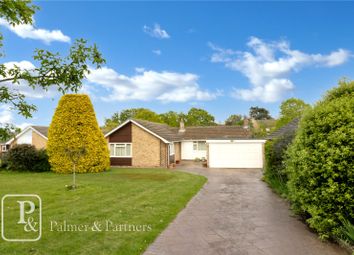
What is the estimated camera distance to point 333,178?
18.7 feet

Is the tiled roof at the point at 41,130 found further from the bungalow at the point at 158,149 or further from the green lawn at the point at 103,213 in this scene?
the green lawn at the point at 103,213

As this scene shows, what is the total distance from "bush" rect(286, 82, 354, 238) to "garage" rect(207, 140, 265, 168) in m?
18.5

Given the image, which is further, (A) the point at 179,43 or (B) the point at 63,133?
(B) the point at 63,133

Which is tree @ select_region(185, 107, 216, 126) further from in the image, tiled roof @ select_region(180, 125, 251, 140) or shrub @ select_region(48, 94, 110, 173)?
shrub @ select_region(48, 94, 110, 173)

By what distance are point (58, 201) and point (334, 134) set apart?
9.48m

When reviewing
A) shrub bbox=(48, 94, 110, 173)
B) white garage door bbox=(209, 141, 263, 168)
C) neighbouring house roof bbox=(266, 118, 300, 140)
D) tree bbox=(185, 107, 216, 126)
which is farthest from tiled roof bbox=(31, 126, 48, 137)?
tree bbox=(185, 107, 216, 126)

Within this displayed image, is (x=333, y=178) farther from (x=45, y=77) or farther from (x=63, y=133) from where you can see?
(x=63, y=133)

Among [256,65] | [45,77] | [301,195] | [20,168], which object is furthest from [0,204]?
[256,65]

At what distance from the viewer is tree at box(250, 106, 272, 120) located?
96537mm

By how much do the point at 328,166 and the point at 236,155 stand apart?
19619mm

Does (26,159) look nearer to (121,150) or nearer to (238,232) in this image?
(121,150)

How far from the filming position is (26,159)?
21.4 meters

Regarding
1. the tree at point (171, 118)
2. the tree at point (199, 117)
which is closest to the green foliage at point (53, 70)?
the tree at point (171, 118)

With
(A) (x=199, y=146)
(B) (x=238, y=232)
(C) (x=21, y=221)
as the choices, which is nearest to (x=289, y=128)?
(B) (x=238, y=232)
